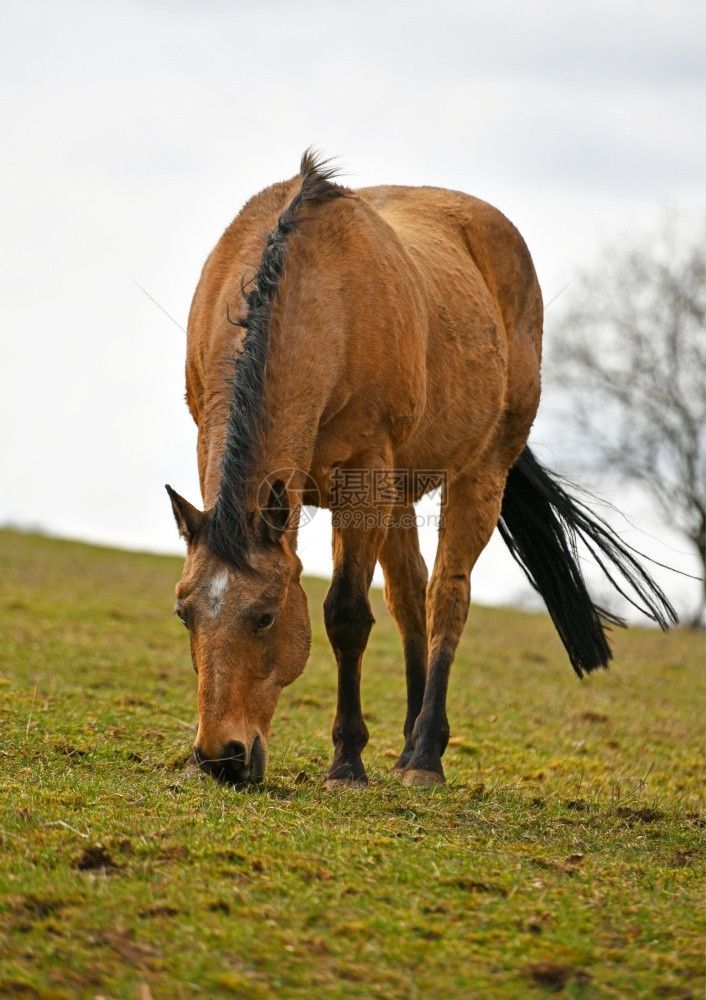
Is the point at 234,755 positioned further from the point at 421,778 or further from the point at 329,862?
the point at 421,778

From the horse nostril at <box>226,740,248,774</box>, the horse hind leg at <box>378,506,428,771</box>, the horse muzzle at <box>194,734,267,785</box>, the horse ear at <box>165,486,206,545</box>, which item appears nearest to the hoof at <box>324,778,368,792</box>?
the horse muzzle at <box>194,734,267,785</box>

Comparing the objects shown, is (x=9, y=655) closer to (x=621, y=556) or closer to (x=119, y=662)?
(x=119, y=662)

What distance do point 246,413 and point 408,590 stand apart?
2.58m

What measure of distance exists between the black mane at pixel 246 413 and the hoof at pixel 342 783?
4.14ft

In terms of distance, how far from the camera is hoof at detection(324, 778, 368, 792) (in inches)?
199

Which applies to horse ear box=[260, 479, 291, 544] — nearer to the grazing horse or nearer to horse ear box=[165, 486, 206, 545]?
the grazing horse

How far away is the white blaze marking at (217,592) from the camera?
4.38 metres

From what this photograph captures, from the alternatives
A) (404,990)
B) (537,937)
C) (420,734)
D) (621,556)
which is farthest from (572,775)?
(404,990)

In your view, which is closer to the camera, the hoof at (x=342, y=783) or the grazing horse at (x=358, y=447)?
the grazing horse at (x=358, y=447)

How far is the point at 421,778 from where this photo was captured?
5574mm

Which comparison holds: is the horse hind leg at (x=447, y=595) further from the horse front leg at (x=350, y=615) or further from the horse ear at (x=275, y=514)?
the horse ear at (x=275, y=514)

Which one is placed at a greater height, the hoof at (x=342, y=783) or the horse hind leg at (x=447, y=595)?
the horse hind leg at (x=447, y=595)

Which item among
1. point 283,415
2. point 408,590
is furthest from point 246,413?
point 408,590

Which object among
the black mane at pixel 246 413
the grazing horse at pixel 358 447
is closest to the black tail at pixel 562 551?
the grazing horse at pixel 358 447
